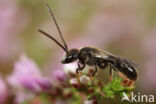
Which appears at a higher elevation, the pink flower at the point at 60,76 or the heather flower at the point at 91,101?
the pink flower at the point at 60,76

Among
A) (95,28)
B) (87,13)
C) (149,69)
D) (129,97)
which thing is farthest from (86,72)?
(87,13)

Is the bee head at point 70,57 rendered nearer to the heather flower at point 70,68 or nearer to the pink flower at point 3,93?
the heather flower at point 70,68

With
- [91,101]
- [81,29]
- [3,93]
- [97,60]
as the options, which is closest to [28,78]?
[3,93]

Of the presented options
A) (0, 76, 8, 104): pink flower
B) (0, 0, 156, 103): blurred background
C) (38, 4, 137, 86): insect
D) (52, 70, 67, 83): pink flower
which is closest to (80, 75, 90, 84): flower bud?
(38, 4, 137, 86): insect

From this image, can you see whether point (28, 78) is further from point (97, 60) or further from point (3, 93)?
point (97, 60)

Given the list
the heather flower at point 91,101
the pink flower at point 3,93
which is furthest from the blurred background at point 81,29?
the heather flower at point 91,101

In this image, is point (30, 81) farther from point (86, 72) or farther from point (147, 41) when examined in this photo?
point (147, 41)
